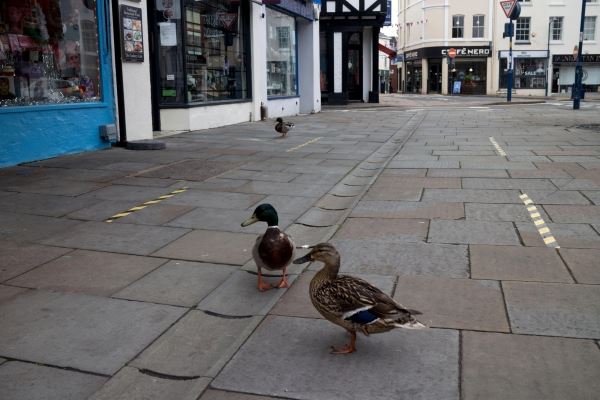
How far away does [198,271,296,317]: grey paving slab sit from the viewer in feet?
13.9

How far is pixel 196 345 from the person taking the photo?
12.1ft

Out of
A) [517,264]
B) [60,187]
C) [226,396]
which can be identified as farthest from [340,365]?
[60,187]

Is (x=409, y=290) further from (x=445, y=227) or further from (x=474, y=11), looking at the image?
(x=474, y=11)

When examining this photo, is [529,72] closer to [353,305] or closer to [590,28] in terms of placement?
[590,28]

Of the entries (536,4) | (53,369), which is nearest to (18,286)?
(53,369)

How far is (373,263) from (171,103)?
36.0ft

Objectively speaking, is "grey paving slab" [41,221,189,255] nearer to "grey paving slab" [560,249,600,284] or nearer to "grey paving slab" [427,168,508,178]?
"grey paving slab" [560,249,600,284]

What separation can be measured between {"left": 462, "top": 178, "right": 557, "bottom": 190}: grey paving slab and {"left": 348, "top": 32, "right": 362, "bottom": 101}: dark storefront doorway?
23.6m

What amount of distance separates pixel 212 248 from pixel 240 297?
1.17 metres

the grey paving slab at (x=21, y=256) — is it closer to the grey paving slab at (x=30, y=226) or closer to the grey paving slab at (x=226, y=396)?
the grey paving slab at (x=30, y=226)

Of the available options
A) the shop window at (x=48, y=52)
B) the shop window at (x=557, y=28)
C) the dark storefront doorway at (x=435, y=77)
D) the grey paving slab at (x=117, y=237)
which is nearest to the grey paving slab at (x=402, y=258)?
the grey paving slab at (x=117, y=237)

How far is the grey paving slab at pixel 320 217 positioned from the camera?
21.6ft

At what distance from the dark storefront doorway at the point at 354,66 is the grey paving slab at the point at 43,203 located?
25621 millimetres

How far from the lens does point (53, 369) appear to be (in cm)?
333
